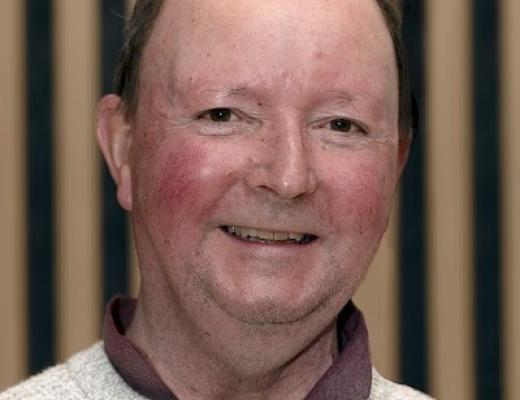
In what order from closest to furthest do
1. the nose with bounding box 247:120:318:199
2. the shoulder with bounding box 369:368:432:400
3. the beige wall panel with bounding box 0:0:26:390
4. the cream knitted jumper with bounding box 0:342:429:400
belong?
the nose with bounding box 247:120:318:199 → the cream knitted jumper with bounding box 0:342:429:400 → the shoulder with bounding box 369:368:432:400 → the beige wall panel with bounding box 0:0:26:390

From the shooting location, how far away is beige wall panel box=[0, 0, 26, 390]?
7.51 ft

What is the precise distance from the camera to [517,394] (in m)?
2.36

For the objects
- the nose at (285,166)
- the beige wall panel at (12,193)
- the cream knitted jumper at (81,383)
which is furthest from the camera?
the beige wall panel at (12,193)

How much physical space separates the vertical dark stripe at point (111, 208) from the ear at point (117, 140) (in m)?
0.88

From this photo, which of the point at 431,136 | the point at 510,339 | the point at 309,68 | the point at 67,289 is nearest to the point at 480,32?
the point at 431,136

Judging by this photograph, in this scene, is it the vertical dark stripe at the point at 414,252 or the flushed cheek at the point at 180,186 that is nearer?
the flushed cheek at the point at 180,186

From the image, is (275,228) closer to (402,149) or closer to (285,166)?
(285,166)

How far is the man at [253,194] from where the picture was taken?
4.05ft

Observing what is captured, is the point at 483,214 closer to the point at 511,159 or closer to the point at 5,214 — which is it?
the point at 511,159

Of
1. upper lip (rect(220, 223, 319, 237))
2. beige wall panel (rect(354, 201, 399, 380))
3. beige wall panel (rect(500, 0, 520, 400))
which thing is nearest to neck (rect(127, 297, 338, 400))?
upper lip (rect(220, 223, 319, 237))

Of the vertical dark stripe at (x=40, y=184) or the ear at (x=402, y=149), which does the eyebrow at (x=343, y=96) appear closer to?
the ear at (x=402, y=149)

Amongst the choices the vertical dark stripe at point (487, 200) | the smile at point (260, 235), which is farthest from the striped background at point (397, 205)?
the smile at point (260, 235)

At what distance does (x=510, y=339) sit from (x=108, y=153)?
122 centimetres

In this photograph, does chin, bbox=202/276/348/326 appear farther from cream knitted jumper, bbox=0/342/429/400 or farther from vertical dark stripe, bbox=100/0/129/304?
vertical dark stripe, bbox=100/0/129/304
